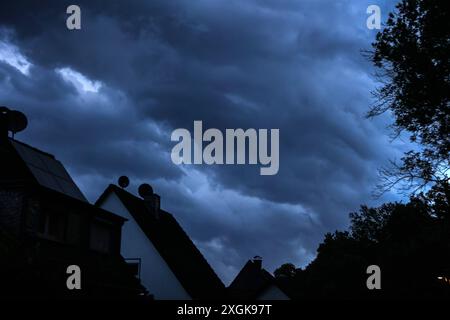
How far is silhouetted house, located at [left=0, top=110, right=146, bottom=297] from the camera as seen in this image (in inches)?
678

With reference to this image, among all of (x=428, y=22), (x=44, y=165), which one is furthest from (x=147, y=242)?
(x=428, y=22)

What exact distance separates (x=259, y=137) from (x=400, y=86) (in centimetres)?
526

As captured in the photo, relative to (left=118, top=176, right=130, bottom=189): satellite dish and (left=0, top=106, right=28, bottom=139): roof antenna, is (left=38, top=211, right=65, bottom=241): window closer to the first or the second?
(left=0, top=106, right=28, bottom=139): roof antenna

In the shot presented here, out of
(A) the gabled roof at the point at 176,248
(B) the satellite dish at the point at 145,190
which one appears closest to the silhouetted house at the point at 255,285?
(A) the gabled roof at the point at 176,248

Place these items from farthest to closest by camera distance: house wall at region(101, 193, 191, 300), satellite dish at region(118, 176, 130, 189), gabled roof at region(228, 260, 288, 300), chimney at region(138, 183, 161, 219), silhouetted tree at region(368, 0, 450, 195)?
gabled roof at region(228, 260, 288, 300), chimney at region(138, 183, 161, 219), satellite dish at region(118, 176, 130, 189), house wall at region(101, 193, 191, 300), silhouetted tree at region(368, 0, 450, 195)

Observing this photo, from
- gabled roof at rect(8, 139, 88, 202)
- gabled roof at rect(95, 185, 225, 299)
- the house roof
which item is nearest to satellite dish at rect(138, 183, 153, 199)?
gabled roof at rect(95, 185, 225, 299)

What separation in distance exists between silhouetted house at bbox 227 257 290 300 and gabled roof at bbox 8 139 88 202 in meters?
28.0

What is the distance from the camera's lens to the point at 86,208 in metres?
21.8

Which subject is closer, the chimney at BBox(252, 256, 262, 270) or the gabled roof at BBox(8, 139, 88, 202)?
the gabled roof at BBox(8, 139, 88, 202)

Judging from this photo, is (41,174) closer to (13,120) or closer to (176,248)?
(13,120)
